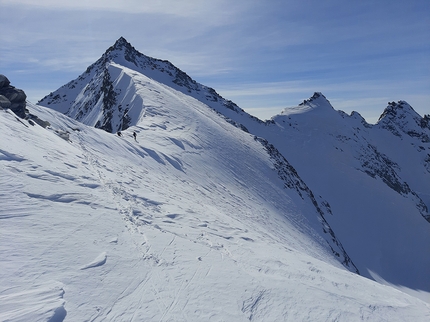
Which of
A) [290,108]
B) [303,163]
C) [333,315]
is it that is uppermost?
[290,108]

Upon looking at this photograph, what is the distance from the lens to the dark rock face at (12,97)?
1523 centimetres

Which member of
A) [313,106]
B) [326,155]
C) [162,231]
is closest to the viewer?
[162,231]

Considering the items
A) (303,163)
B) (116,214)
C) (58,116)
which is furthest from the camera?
(303,163)

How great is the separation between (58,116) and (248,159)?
2063 centimetres

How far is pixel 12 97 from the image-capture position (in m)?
15.9

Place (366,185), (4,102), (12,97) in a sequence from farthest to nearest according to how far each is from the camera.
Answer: (366,185) → (12,97) → (4,102)

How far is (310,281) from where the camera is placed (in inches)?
314

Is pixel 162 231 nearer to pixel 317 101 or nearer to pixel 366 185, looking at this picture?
pixel 366 185

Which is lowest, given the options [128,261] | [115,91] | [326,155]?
[128,261]

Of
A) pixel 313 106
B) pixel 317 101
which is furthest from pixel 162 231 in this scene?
pixel 317 101

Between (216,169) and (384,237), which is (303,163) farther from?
(216,169)

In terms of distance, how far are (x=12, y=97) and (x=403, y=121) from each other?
13602 cm

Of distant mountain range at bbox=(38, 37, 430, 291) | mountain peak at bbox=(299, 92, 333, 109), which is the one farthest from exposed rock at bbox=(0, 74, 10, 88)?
mountain peak at bbox=(299, 92, 333, 109)

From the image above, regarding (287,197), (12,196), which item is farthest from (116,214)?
(287,197)
